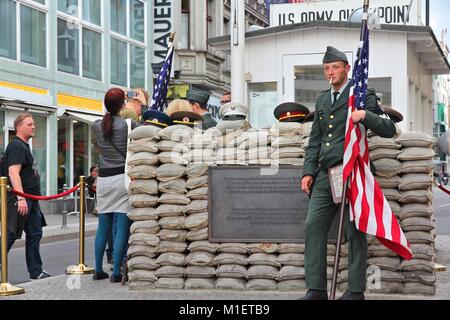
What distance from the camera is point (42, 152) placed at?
23.9m

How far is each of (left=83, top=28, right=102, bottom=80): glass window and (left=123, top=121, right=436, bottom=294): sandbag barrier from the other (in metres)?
20.0

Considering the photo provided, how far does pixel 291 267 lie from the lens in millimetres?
6773

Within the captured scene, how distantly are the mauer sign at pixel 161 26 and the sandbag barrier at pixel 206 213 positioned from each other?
83.0 ft

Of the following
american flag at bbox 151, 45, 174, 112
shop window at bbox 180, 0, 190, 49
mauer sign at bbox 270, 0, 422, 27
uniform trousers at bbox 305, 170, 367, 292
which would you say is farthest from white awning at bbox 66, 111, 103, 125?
uniform trousers at bbox 305, 170, 367, 292

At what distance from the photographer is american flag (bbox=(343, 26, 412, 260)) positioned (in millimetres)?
5953

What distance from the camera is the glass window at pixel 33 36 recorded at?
2272 centimetres

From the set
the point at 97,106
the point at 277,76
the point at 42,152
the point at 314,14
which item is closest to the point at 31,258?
the point at 277,76

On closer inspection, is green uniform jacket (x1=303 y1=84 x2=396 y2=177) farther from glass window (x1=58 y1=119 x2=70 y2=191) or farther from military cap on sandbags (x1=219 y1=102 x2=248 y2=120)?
glass window (x1=58 y1=119 x2=70 y2=191)

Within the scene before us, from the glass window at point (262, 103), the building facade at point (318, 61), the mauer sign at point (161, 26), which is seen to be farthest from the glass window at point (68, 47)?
the glass window at point (262, 103)

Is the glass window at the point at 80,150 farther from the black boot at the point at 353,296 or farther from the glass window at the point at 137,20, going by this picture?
the black boot at the point at 353,296

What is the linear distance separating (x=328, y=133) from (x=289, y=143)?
727mm

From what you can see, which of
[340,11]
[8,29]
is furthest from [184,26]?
[340,11]

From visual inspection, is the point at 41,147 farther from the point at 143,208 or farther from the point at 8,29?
the point at 143,208
